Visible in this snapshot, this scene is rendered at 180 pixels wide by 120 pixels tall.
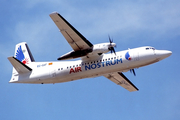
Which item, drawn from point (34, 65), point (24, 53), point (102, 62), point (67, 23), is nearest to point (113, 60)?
point (102, 62)

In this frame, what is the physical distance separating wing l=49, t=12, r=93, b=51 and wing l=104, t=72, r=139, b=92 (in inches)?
229

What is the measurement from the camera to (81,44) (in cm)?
2683

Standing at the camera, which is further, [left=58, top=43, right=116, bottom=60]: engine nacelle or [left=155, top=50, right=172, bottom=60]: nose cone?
[left=155, top=50, right=172, bottom=60]: nose cone

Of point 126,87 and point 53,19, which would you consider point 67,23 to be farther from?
point 126,87

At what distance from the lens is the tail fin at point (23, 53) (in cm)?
3228

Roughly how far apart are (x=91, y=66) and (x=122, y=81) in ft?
21.1

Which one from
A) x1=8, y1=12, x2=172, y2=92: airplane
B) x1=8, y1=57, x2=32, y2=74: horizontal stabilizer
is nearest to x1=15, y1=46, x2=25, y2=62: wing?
x1=8, y1=12, x2=172, y2=92: airplane

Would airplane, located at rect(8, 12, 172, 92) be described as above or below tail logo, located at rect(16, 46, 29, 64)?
below

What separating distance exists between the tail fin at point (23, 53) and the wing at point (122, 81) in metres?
8.81

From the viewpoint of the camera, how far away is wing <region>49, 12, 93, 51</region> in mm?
24438

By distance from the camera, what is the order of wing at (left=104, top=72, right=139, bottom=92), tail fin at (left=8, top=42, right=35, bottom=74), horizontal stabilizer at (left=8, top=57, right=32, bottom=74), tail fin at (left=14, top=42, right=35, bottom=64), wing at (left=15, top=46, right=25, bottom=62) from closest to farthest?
horizontal stabilizer at (left=8, top=57, right=32, bottom=74), wing at (left=104, top=72, right=139, bottom=92), tail fin at (left=8, top=42, right=35, bottom=74), tail fin at (left=14, top=42, right=35, bottom=64), wing at (left=15, top=46, right=25, bottom=62)

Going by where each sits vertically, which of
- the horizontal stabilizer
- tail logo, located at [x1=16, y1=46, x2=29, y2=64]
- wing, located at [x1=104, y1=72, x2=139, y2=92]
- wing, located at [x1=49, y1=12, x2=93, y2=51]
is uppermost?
tail logo, located at [x1=16, y1=46, x2=29, y2=64]

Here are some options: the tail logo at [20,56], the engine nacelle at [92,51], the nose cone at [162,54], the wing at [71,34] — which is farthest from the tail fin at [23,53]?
the nose cone at [162,54]

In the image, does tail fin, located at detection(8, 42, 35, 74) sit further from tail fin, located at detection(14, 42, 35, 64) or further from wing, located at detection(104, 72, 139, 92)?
wing, located at detection(104, 72, 139, 92)
